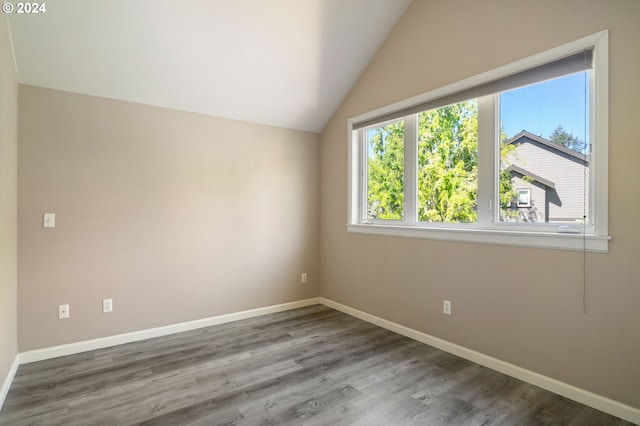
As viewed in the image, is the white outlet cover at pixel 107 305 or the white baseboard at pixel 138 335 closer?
the white baseboard at pixel 138 335

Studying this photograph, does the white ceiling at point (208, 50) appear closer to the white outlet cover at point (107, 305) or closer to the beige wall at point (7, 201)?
the beige wall at point (7, 201)

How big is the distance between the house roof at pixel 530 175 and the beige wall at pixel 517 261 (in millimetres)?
387

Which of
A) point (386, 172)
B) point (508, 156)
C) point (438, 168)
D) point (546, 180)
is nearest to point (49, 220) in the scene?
point (386, 172)

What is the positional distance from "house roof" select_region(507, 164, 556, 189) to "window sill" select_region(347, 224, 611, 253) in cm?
37

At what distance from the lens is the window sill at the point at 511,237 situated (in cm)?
208

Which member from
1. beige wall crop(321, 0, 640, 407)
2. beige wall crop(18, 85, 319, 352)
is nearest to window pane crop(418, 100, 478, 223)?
beige wall crop(321, 0, 640, 407)

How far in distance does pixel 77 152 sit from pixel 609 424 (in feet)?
14.1

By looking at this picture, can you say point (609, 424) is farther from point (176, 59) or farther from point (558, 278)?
point (176, 59)

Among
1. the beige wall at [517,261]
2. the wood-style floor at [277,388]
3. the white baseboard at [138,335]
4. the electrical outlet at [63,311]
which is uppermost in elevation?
the beige wall at [517,261]

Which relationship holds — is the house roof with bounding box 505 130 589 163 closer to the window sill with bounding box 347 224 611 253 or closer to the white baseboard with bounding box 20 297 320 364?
the window sill with bounding box 347 224 611 253

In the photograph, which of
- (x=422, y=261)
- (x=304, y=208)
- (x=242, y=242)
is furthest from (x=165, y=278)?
(x=422, y=261)

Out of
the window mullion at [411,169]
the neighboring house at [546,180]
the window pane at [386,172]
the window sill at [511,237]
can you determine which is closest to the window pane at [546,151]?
the neighboring house at [546,180]

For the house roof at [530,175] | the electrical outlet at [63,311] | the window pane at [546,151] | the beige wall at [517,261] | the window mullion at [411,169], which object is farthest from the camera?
the window mullion at [411,169]

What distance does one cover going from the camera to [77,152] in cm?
289
